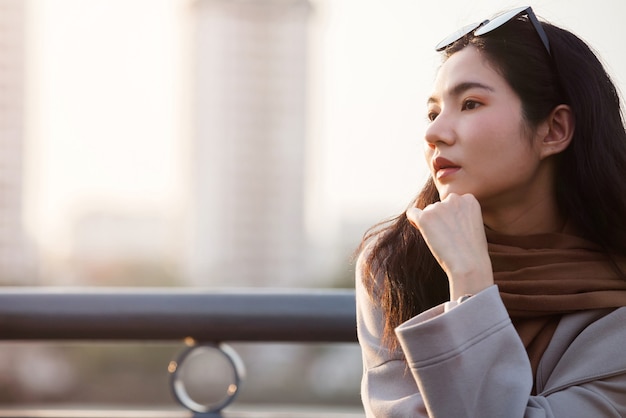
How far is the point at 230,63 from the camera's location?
6869cm

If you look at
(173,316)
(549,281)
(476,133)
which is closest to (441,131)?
(476,133)

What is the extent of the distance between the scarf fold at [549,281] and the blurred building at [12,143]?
2218 inches

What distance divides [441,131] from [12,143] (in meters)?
64.0

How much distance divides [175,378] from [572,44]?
3.58ft

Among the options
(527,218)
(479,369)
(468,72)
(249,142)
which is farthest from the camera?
(249,142)

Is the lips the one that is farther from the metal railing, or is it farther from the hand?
the metal railing

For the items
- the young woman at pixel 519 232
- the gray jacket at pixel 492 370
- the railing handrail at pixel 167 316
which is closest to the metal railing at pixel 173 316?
the railing handrail at pixel 167 316

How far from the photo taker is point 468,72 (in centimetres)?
199

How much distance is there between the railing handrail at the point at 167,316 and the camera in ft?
7.16

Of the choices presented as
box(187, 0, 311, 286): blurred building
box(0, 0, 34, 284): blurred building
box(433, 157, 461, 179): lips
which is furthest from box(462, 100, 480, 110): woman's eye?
box(187, 0, 311, 286): blurred building

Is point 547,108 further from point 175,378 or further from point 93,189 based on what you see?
point 93,189

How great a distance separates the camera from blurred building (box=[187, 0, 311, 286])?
65188 mm

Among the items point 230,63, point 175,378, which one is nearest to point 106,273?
point 230,63

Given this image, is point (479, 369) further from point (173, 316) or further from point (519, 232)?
point (173, 316)
